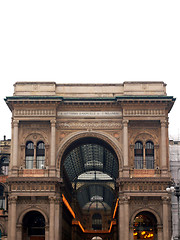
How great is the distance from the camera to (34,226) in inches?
2480

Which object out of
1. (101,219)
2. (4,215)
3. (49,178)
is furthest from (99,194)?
(49,178)

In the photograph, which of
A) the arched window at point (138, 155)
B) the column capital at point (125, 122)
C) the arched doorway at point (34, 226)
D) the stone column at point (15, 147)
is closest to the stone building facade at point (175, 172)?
the arched window at point (138, 155)

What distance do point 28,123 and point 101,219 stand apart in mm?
93573

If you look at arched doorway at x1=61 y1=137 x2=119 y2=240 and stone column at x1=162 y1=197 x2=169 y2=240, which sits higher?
arched doorway at x1=61 y1=137 x2=119 y2=240

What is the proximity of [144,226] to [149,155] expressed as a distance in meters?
9.05

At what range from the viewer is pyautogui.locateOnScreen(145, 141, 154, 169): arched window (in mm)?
62000

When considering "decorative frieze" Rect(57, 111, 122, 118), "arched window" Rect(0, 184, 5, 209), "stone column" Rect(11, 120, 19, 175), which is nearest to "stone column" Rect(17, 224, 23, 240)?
"stone column" Rect(11, 120, 19, 175)

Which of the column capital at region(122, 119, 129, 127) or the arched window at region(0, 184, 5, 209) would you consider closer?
the column capital at region(122, 119, 129, 127)

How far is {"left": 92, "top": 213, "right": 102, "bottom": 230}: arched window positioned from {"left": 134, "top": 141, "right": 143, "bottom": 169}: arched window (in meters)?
91.4

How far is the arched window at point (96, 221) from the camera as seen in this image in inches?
5906

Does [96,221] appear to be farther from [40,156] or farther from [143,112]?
[143,112]

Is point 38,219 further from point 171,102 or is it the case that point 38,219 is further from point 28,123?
point 171,102

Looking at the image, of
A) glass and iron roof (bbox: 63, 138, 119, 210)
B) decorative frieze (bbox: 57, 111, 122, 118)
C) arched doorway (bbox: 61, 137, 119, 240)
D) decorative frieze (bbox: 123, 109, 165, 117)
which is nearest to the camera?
decorative frieze (bbox: 123, 109, 165, 117)

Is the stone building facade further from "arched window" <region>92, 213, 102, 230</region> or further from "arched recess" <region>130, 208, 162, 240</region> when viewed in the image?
"arched window" <region>92, 213, 102, 230</region>
